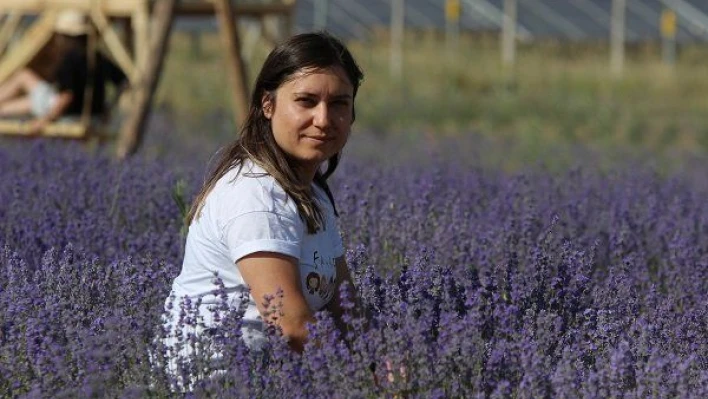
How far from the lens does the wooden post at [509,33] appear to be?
21.4 m

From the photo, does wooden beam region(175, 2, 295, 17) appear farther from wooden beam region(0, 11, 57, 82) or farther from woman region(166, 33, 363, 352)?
woman region(166, 33, 363, 352)

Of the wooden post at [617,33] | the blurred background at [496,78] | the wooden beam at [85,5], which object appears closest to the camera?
the wooden beam at [85,5]

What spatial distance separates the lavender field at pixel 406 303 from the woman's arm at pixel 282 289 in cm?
12

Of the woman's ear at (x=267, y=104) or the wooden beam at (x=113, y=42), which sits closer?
the woman's ear at (x=267, y=104)

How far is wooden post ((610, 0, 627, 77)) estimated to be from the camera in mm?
22103

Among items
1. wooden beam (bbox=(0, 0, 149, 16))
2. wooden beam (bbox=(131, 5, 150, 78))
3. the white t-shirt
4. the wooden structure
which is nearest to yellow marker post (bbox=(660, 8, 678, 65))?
the wooden structure

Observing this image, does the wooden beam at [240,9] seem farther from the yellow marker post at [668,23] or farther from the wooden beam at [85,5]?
the yellow marker post at [668,23]

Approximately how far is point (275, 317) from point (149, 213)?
2.00 meters

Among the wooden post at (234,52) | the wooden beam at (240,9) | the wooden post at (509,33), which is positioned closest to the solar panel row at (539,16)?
the wooden post at (509,33)

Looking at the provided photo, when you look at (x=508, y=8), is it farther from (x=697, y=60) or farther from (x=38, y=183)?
(x=38, y=183)

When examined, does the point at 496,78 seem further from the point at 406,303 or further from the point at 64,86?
the point at 406,303

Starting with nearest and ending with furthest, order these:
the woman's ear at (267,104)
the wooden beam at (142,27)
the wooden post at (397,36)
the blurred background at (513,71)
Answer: the woman's ear at (267,104)
the wooden beam at (142,27)
the blurred background at (513,71)
the wooden post at (397,36)

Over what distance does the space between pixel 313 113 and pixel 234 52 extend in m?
4.86

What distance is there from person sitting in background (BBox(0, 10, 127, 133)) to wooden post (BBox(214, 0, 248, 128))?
1.05 meters
